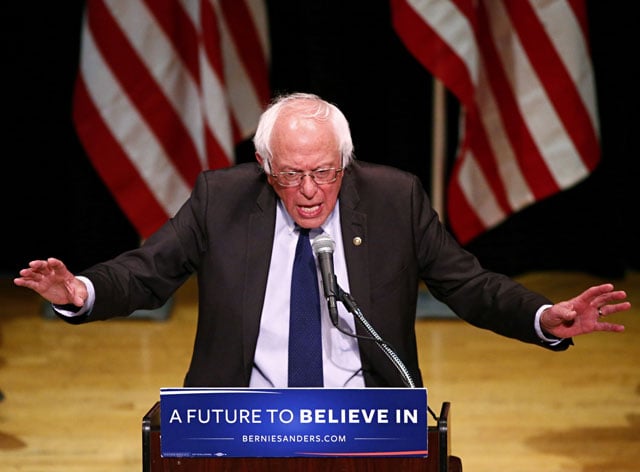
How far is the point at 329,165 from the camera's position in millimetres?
2818

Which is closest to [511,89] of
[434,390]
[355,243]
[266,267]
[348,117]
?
[348,117]

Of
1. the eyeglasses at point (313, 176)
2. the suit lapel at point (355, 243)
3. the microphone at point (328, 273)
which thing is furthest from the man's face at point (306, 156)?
the microphone at point (328, 273)

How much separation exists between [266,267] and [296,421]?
800mm

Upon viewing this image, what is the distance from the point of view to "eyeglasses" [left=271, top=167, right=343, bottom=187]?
2.82 meters

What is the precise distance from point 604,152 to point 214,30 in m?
2.58

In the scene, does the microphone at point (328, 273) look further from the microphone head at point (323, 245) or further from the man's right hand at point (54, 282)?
the man's right hand at point (54, 282)

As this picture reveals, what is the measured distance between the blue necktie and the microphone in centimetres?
46

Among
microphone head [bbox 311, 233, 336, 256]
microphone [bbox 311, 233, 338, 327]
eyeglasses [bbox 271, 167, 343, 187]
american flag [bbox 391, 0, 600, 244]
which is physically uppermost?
american flag [bbox 391, 0, 600, 244]

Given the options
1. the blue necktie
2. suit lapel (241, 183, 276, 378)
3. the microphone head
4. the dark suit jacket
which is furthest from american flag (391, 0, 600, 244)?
the microphone head

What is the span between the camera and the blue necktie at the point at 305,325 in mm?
2883

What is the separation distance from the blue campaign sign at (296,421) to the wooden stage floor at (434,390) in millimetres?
1980

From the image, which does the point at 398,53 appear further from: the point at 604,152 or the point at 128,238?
the point at 128,238

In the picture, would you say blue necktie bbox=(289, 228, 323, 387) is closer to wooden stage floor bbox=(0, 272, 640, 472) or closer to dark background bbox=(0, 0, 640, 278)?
wooden stage floor bbox=(0, 272, 640, 472)

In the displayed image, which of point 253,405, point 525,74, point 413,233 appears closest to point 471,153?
A: point 525,74
